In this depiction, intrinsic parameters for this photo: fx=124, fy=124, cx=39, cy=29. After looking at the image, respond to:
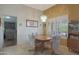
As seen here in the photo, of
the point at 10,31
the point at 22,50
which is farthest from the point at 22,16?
the point at 22,50

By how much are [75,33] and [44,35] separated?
0.57m

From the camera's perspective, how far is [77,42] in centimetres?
226

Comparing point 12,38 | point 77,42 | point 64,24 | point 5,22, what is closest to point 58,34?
point 64,24

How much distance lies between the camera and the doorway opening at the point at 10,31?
2.25 metres

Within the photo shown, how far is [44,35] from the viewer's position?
2287 millimetres

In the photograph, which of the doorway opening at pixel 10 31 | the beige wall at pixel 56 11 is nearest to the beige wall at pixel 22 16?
the doorway opening at pixel 10 31

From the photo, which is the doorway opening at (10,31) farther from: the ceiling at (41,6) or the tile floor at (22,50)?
the ceiling at (41,6)

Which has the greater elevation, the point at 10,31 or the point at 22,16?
the point at 22,16

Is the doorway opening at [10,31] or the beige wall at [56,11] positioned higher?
the beige wall at [56,11]

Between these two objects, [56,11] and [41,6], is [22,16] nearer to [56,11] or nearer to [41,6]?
[41,6]

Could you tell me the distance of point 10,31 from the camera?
7.50 ft

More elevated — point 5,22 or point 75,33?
point 5,22
